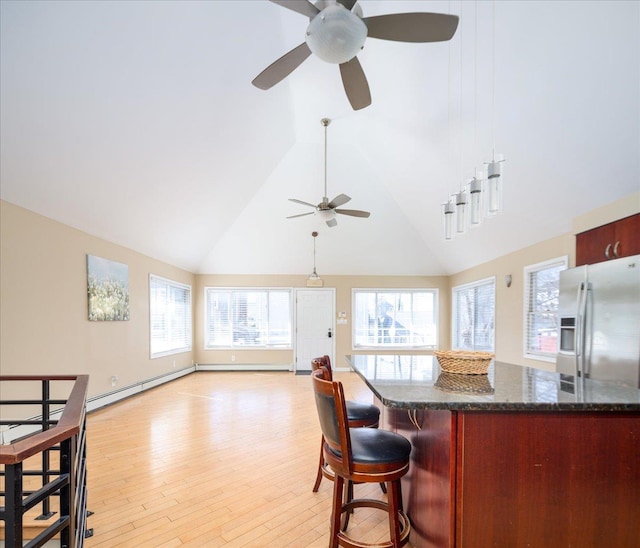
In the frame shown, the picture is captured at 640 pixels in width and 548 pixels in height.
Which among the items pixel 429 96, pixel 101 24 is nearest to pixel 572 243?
pixel 429 96

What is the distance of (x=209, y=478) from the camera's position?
2924mm

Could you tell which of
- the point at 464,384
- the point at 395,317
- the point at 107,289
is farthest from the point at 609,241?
the point at 107,289

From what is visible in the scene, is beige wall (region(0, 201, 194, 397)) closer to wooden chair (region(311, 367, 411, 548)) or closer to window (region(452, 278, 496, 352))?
wooden chair (region(311, 367, 411, 548))

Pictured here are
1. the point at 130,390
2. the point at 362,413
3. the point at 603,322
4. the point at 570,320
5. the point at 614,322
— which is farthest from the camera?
the point at 130,390

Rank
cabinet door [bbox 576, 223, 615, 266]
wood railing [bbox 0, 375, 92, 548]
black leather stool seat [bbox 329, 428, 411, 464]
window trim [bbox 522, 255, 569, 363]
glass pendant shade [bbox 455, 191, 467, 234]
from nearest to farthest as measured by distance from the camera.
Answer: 1. wood railing [bbox 0, 375, 92, 548]
2. black leather stool seat [bbox 329, 428, 411, 464]
3. glass pendant shade [bbox 455, 191, 467, 234]
4. cabinet door [bbox 576, 223, 615, 266]
5. window trim [bbox 522, 255, 569, 363]

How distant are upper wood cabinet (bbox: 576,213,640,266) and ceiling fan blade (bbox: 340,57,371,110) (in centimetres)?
252

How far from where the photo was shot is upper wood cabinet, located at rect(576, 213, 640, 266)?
2.98m

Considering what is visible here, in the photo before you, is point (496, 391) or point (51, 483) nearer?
point (51, 483)

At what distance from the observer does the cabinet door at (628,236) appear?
2.94 meters

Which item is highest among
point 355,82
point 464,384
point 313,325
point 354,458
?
point 355,82

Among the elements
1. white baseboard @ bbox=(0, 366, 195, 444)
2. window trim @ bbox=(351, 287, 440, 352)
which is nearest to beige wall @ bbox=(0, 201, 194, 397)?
white baseboard @ bbox=(0, 366, 195, 444)

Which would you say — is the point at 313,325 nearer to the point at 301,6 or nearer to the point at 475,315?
the point at 475,315

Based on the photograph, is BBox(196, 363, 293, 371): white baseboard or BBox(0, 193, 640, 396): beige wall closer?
BBox(0, 193, 640, 396): beige wall

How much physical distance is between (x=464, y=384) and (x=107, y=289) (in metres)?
4.94
